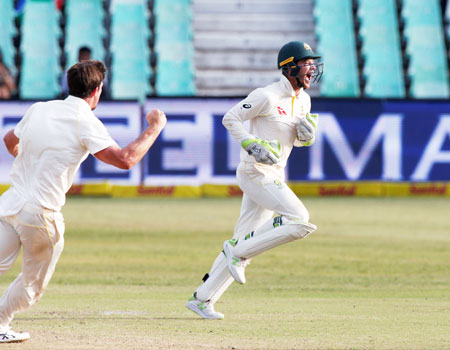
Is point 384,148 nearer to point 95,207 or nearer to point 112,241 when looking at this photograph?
point 95,207

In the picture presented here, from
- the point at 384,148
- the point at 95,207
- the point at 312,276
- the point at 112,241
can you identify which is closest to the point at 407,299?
the point at 312,276

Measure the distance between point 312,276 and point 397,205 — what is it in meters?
8.14

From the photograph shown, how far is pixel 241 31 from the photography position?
81.8 ft

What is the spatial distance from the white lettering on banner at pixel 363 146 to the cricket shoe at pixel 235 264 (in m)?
11.7

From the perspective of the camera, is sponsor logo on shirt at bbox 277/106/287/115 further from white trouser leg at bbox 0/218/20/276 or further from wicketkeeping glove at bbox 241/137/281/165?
white trouser leg at bbox 0/218/20/276

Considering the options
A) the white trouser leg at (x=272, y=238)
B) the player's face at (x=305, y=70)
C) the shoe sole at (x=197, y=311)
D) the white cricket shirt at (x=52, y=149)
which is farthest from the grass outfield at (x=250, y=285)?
A: the player's face at (x=305, y=70)

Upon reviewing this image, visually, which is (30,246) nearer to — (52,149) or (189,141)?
(52,149)

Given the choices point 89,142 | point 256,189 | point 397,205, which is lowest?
point 397,205

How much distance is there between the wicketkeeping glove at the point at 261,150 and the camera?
292 inches

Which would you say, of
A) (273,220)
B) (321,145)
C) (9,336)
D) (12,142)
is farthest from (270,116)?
(321,145)

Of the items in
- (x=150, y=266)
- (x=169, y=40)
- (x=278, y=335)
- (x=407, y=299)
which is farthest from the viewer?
(x=169, y=40)

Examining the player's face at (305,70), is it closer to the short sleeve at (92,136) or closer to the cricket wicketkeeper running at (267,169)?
the cricket wicketkeeper running at (267,169)

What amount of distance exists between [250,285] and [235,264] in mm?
2143

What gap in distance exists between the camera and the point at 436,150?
19453 millimetres
